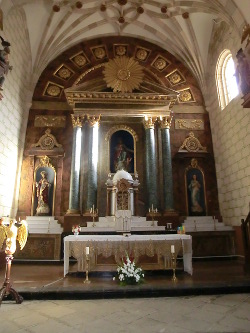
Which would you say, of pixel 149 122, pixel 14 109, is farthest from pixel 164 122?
pixel 14 109

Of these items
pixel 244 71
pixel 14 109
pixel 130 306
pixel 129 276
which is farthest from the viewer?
pixel 14 109

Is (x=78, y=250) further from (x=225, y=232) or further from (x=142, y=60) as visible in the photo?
(x=142, y=60)

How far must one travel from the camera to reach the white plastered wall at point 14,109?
32.3ft

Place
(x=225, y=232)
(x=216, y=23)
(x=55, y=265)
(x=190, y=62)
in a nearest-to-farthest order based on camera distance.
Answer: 1. (x=55, y=265)
2. (x=225, y=232)
3. (x=216, y=23)
4. (x=190, y=62)

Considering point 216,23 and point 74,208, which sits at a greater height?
point 216,23

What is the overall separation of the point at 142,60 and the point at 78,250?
10.9 metres

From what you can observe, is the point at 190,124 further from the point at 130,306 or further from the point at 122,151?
the point at 130,306

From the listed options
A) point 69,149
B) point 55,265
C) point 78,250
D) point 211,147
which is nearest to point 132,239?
point 78,250

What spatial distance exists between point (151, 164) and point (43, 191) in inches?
195

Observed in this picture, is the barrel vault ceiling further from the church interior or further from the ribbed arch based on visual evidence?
the ribbed arch

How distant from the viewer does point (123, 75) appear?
475 inches

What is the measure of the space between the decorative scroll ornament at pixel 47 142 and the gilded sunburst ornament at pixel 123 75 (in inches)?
145

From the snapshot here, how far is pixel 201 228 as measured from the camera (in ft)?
33.7

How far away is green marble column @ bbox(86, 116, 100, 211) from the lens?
35.0 feet
